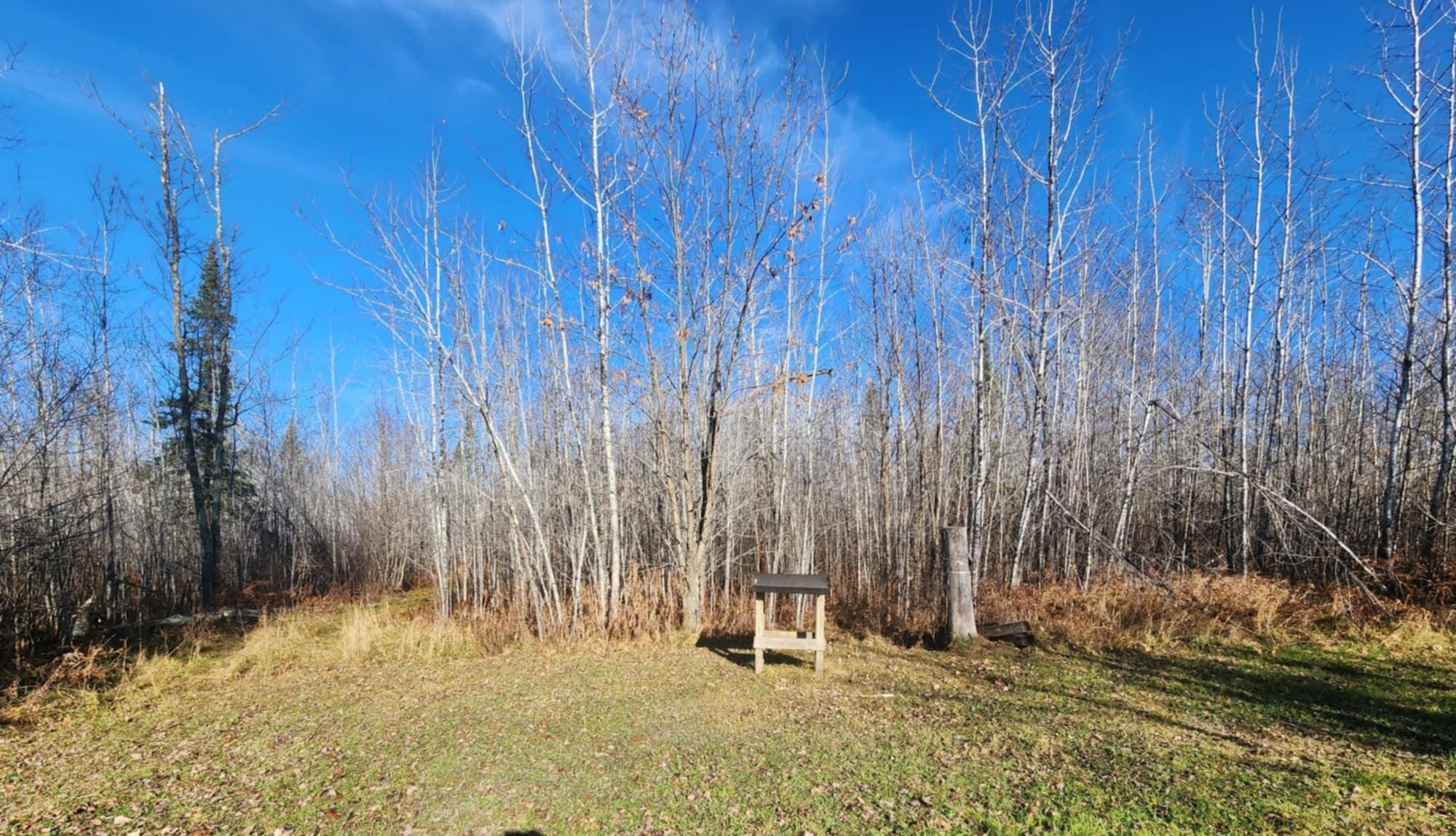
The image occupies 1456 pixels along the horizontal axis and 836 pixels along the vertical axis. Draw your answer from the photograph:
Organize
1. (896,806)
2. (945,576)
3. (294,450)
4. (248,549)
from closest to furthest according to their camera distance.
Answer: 1. (896,806)
2. (945,576)
3. (248,549)
4. (294,450)

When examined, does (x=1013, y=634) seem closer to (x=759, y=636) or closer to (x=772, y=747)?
(x=759, y=636)

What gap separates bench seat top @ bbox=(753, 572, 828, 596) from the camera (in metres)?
5.61

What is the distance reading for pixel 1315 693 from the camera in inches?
181

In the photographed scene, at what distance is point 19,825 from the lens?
3.18m

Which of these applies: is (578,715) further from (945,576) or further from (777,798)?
(945,576)

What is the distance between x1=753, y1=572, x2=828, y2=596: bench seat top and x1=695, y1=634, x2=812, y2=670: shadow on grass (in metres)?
0.89

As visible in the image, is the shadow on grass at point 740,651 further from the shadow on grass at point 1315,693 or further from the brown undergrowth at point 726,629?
the shadow on grass at point 1315,693

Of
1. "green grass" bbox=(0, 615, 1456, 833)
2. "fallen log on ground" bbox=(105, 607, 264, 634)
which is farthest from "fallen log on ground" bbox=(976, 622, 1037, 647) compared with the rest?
"fallen log on ground" bbox=(105, 607, 264, 634)

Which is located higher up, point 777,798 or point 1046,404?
point 1046,404

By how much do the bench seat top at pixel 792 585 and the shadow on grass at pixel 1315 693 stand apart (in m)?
2.29

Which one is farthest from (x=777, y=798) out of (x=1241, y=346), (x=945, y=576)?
(x=1241, y=346)

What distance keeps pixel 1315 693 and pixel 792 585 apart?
3.85 metres

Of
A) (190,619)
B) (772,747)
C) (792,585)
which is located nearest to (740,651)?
(792,585)

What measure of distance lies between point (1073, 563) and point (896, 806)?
20.9ft
